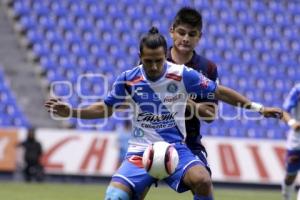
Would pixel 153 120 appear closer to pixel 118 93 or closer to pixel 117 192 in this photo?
pixel 118 93

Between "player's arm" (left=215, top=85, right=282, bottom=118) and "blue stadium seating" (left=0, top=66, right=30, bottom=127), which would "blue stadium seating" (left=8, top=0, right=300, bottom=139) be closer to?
"blue stadium seating" (left=0, top=66, right=30, bottom=127)

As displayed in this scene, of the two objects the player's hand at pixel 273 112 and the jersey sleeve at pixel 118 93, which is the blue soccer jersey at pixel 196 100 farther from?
the player's hand at pixel 273 112

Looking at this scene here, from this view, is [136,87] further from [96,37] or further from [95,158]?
[96,37]

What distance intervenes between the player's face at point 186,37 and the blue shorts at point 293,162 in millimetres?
5107

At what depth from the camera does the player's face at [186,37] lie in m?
7.44

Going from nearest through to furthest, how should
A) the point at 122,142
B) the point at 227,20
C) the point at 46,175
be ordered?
the point at 122,142
the point at 46,175
the point at 227,20

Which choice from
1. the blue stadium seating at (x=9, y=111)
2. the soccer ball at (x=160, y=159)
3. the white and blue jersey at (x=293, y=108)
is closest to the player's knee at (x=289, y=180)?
the white and blue jersey at (x=293, y=108)

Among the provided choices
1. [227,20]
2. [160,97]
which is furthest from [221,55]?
[160,97]

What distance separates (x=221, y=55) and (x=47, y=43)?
539 centimetres

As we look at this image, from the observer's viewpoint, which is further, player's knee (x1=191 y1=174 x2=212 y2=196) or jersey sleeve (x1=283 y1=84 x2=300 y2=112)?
jersey sleeve (x1=283 y1=84 x2=300 y2=112)

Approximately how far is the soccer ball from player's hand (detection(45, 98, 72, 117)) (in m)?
0.79

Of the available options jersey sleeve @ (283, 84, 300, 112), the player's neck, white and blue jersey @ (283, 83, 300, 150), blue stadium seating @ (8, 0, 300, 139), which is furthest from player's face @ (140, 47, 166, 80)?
blue stadium seating @ (8, 0, 300, 139)

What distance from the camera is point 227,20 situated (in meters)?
25.3

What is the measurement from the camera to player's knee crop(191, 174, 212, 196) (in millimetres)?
6492
